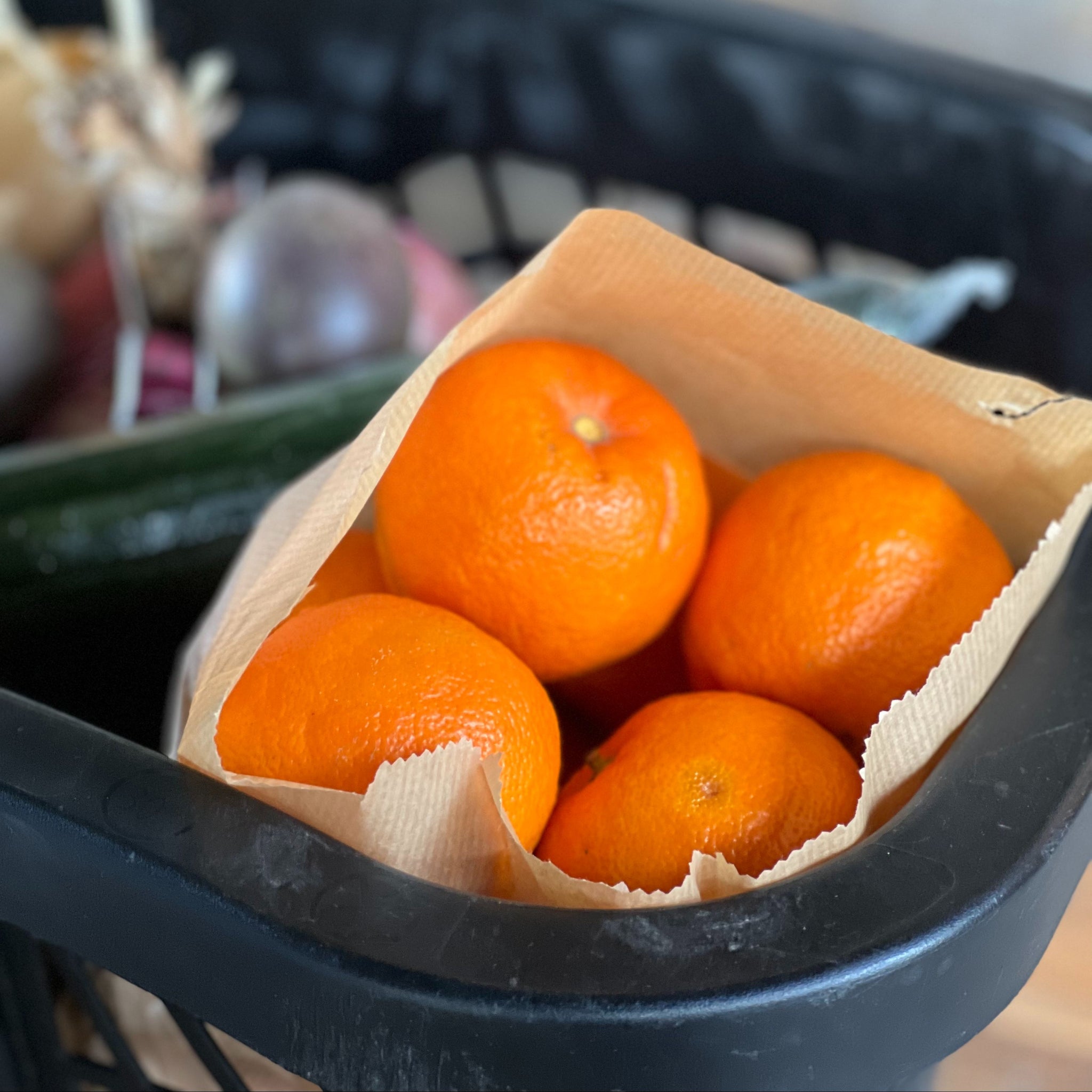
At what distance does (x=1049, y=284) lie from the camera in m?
0.67

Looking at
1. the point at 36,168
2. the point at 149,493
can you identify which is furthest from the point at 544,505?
the point at 36,168

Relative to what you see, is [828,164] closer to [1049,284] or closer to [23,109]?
[1049,284]

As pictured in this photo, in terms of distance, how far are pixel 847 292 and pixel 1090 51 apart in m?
0.21

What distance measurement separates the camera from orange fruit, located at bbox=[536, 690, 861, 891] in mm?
252

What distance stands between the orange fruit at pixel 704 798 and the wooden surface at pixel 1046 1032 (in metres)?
0.07

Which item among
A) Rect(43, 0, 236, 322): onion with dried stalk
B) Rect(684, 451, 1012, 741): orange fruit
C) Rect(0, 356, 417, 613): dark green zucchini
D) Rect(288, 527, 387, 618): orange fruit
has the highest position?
Rect(684, 451, 1012, 741): orange fruit

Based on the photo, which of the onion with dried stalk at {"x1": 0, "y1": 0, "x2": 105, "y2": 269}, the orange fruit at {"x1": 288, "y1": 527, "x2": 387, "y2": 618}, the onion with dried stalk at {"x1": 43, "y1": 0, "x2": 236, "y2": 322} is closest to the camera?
the orange fruit at {"x1": 288, "y1": 527, "x2": 387, "y2": 618}

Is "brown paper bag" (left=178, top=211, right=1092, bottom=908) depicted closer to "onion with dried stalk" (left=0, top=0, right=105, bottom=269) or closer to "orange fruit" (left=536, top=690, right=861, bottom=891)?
"orange fruit" (left=536, top=690, right=861, bottom=891)

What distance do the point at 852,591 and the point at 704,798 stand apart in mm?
71

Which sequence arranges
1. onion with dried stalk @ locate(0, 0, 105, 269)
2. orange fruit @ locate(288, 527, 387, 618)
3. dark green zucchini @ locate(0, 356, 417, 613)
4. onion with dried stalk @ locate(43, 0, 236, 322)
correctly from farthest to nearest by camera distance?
onion with dried stalk @ locate(0, 0, 105, 269)
onion with dried stalk @ locate(43, 0, 236, 322)
dark green zucchini @ locate(0, 356, 417, 613)
orange fruit @ locate(288, 527, 387, 618)

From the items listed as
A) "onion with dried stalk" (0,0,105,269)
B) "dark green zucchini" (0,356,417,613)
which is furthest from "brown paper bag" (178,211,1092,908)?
"onion with dried stalk" (0,0,105,269)

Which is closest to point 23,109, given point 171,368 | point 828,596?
point 171,368

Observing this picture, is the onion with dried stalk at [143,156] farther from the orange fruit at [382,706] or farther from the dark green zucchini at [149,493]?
the orange fruit at [382,706]

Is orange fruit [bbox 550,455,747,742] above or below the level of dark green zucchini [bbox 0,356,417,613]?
above
